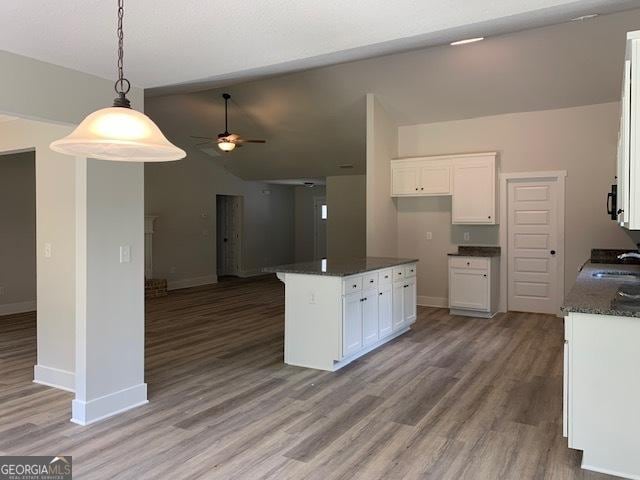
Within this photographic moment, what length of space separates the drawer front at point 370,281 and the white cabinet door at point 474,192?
2.73m

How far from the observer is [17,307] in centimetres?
716

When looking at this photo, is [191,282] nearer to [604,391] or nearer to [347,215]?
[347,215]

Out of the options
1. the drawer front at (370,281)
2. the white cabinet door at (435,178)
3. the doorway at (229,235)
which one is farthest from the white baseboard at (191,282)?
the drawer front at (370,281)

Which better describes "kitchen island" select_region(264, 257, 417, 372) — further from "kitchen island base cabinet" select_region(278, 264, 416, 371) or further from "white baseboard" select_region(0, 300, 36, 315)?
"white baseboard" select_region(0, 300, 36, 315)

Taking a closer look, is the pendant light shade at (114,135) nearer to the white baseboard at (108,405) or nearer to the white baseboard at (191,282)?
the white baseboard at (108,405)

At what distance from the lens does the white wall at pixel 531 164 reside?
6500 mm

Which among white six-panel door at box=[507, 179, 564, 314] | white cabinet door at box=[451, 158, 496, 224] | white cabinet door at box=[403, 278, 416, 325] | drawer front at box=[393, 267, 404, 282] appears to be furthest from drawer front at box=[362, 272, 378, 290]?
white six-panel door at box=[507, 179, 564, 314]

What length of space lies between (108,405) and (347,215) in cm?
797

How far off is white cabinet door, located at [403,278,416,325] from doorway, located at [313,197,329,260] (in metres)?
7.46

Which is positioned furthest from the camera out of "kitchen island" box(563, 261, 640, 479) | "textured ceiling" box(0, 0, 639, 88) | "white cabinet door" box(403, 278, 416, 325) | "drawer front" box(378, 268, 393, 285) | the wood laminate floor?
"white cabinet door" box(403, 278, 416, 325)

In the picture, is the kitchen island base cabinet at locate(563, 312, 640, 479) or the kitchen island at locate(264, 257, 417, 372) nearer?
the kitchen island base cabinet at locate(563, 312, 640, 479)

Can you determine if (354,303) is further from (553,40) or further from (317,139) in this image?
(317,139)

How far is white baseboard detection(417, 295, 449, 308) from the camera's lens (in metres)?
7.68

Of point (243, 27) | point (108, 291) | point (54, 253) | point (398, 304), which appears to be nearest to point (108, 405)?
point (108, 291)
